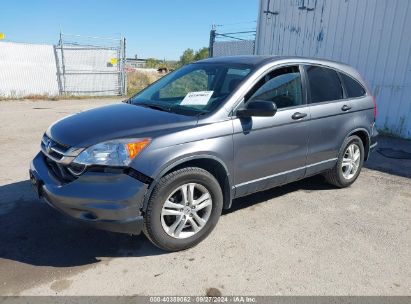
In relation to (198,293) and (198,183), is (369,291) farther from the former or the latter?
(198,183)

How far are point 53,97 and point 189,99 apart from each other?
44.1 ft

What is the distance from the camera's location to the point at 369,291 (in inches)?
112

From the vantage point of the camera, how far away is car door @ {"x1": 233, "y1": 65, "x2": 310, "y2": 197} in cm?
Answer: 359

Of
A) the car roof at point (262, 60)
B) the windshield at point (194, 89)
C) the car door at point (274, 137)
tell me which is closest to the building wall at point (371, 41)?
the car roof at point (262, 60)

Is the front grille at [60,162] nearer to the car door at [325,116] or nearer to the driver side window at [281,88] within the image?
the driver side window at [281,88]

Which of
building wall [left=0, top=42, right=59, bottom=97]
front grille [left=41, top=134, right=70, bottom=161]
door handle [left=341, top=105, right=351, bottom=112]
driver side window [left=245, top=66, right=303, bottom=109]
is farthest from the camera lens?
building wall [left=0, top=42, right=59, bottom=97]

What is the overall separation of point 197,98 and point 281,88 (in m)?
0.95

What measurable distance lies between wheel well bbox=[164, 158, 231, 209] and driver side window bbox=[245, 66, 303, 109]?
74 centimetres

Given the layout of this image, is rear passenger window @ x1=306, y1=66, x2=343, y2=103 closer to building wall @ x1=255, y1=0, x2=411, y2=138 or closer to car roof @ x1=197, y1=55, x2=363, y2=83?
car roof @ x1=197, y1=55, x2=363, y2=83

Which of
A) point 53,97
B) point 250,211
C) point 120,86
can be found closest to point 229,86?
point 250,211

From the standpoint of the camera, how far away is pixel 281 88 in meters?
3.99

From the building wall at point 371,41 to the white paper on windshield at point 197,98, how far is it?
21.6ft

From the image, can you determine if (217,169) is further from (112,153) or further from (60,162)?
(60,162)

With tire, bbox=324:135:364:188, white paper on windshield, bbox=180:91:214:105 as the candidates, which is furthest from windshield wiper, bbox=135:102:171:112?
tire, bbox=324:135:364:188
